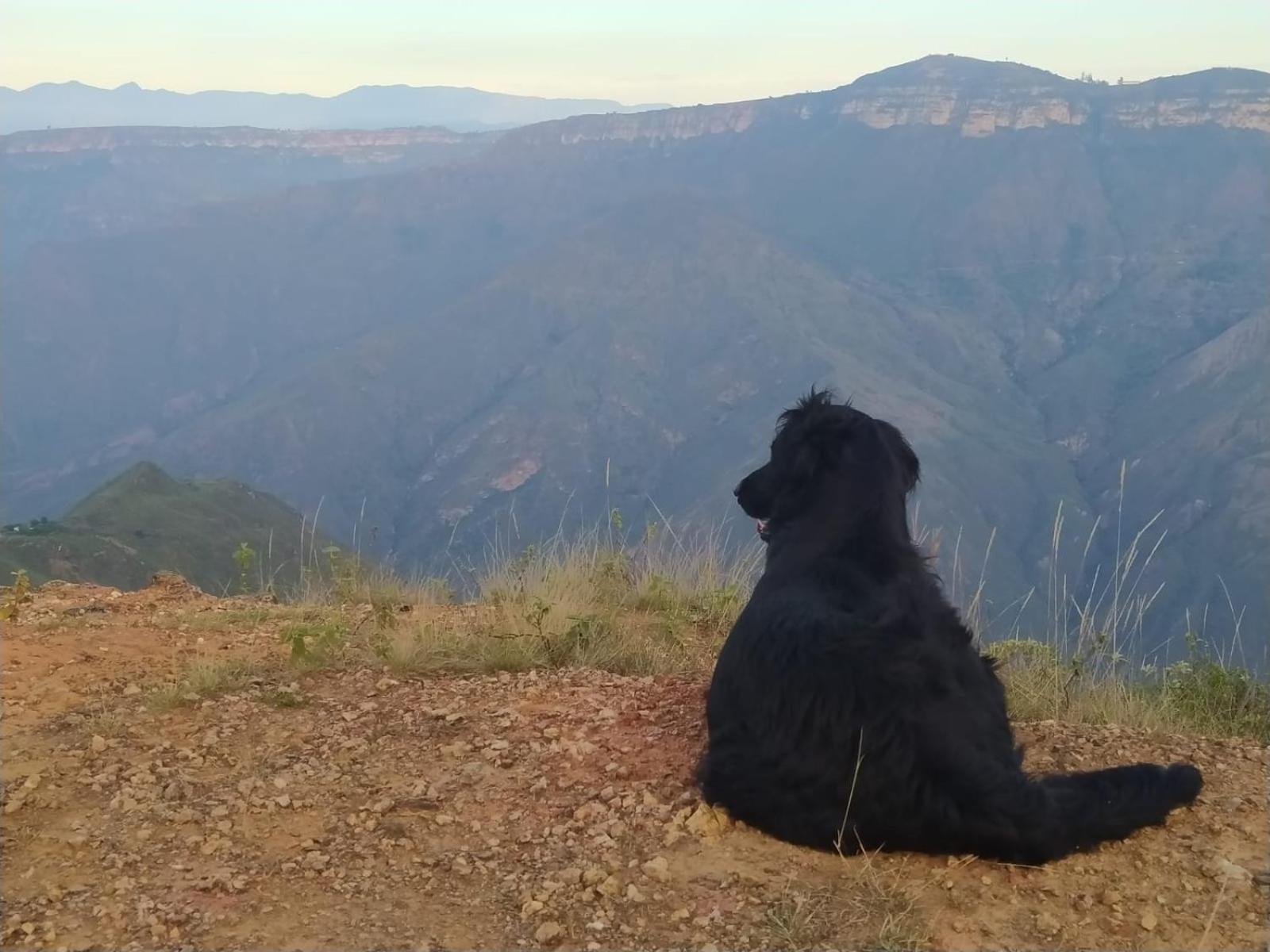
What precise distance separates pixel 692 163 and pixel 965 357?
4203 cm

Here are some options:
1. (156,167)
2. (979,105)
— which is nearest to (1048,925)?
(979,105)

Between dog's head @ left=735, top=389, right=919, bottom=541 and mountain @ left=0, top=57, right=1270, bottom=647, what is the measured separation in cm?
3305

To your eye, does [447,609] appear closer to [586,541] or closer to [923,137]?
[586,541]

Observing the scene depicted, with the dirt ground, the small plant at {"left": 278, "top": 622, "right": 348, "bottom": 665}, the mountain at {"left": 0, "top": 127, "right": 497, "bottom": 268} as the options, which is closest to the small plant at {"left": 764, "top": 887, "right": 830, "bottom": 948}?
the dirt ground

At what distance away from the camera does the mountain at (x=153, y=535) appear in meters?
18.9

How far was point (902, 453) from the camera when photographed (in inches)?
154

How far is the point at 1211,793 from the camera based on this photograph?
369 centimetres

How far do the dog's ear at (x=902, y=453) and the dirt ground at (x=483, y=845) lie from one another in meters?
1.11

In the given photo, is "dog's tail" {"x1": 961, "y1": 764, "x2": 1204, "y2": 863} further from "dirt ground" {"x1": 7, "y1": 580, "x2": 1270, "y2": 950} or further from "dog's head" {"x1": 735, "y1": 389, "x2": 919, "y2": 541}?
"dog's head" {"x1": 735, "y1": 389, "x2": 919, "y2": 541}

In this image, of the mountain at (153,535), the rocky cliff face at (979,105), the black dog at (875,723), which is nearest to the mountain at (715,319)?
the rocky cliff face at (979,105)

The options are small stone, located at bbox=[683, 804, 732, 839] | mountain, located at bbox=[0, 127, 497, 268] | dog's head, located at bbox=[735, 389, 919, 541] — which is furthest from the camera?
mountain, located at bbox=[0, 127, 497, 268]

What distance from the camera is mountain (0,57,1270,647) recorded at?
54.4m

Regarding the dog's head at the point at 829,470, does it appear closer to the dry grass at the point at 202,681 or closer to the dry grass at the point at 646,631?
the dry grass at the point at 646,631

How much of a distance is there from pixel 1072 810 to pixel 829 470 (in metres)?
1.33
